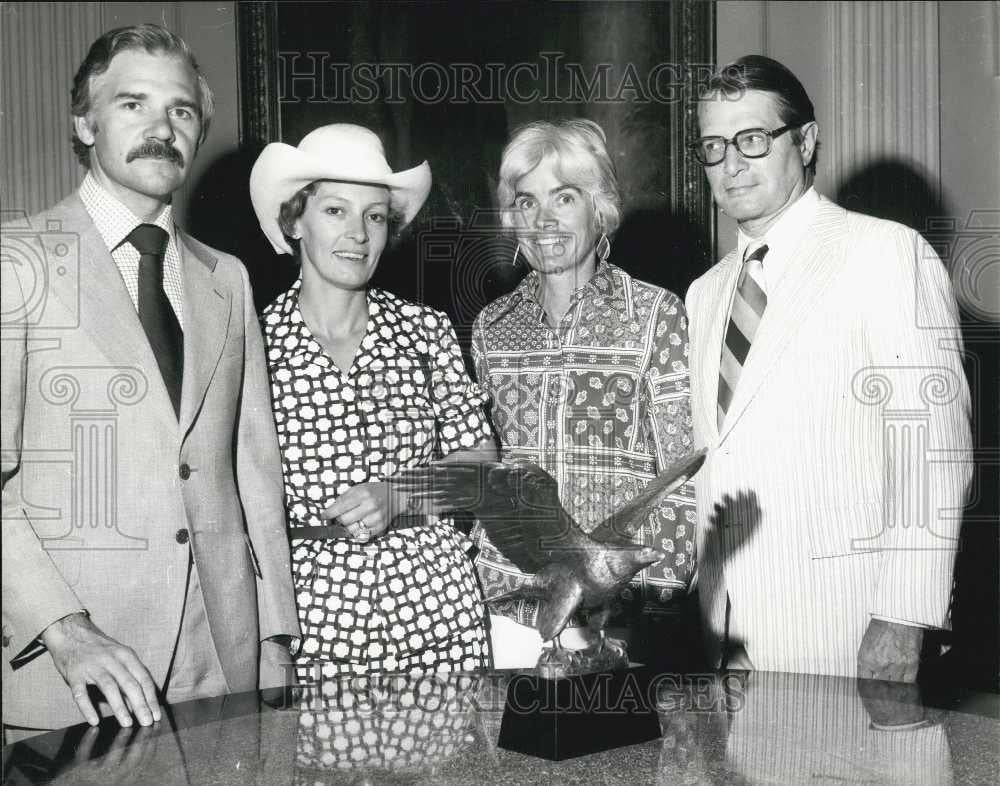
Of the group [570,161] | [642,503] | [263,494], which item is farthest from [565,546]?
[570,161]

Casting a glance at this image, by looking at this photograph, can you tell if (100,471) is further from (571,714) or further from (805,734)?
(805,734)

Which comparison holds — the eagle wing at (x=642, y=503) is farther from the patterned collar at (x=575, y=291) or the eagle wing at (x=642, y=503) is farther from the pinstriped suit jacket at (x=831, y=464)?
the patterned collar at (x=575, y=291)

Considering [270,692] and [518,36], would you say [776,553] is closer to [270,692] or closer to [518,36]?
[270,692]

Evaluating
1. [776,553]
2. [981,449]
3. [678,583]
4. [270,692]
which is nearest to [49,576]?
[270,692]

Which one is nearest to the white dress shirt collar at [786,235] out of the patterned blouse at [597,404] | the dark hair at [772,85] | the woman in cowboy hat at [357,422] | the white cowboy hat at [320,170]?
the dark hair at [772,85]

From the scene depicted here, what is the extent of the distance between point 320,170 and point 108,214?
571 millimetres

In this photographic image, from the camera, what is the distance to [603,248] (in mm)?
3172

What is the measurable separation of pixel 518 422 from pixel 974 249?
5.00ft

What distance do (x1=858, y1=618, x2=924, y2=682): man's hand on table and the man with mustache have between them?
59.4 inches

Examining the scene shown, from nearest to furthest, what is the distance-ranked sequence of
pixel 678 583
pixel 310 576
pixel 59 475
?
pixel 59 475 → pixel 310 576 → pixel 678 583

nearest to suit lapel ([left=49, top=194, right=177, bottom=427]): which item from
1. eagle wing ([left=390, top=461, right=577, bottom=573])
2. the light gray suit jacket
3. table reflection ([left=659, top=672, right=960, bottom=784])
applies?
the light gray suit jacket

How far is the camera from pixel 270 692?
247 centimetres

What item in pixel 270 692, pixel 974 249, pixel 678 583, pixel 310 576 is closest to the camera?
pixel 270 692

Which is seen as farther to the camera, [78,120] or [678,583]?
[678,583]
